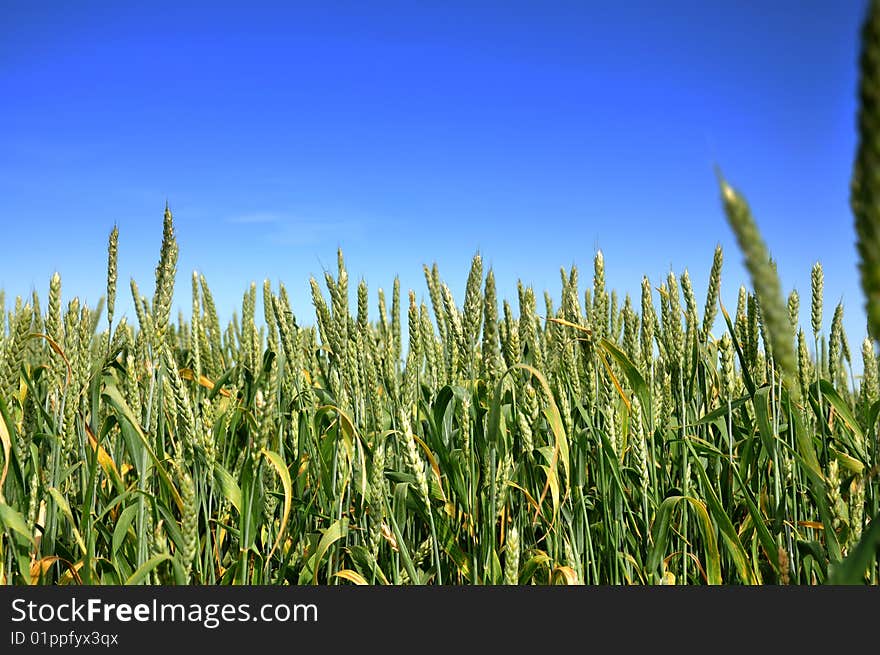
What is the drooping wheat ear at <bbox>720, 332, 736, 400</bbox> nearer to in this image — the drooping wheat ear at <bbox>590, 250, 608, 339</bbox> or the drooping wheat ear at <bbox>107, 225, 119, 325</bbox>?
the drooping wheat ear at <bbox>590, 250, 608, 339</bbox>

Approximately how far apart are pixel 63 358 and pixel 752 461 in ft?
8.20

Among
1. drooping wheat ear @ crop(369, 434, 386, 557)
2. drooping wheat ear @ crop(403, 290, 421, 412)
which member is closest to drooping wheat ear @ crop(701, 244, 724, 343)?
drooping wheat ear @ crop(403, 290, 421, 412)

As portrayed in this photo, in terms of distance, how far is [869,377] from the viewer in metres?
3.08

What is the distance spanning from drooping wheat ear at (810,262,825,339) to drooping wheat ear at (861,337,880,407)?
0.32 m

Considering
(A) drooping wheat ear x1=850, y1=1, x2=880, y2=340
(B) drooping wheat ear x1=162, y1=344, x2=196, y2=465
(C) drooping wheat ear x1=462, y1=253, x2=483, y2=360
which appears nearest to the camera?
(A) drooping wheat ear x1=850, y1=1, x2=880, y2=340

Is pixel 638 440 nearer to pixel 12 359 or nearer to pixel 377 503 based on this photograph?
pixel 377 503

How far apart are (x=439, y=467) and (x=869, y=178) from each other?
6.75ft

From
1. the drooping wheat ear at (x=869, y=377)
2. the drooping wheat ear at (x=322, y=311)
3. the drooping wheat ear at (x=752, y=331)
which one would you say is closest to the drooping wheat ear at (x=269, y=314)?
the drooping wheat ear at (x=322, y=311)

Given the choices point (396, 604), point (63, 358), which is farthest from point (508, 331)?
point (63, 358)

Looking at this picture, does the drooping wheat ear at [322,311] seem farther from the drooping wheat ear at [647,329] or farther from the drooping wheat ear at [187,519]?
the drooping wheat ear at [647,329]

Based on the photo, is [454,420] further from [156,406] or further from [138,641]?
[138,641]

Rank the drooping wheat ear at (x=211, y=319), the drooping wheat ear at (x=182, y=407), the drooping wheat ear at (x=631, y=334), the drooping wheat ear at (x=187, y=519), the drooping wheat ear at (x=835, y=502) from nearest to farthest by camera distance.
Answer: the drooping wheat ear at (x=187, y=519) → the drooping wheat ear at (x=182, y=407) → the drooping wheat ear at (x=835, y=502) → the drooping wheat ear at (x=631, y=334) → the drooping wheat ear at (x=211, y=319)

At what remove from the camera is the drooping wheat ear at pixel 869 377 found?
2916 mm

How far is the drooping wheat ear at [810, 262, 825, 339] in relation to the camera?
9.22 feet
